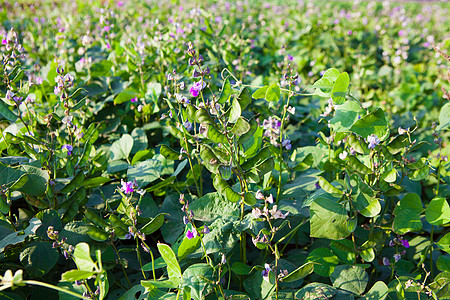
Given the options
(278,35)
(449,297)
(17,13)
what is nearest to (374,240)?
(449,297)

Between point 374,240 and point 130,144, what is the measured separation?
1311mm

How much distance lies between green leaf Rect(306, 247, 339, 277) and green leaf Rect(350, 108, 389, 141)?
0.57 m

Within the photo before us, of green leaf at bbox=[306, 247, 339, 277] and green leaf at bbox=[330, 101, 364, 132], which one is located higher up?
green leaf at bbox=[330, 101, 364, 132]

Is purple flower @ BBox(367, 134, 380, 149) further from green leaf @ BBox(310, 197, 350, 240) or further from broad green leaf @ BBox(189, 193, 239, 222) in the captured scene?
broad green leaf @ BBox(189, 193, 239, 222)

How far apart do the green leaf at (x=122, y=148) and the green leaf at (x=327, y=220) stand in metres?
1.09

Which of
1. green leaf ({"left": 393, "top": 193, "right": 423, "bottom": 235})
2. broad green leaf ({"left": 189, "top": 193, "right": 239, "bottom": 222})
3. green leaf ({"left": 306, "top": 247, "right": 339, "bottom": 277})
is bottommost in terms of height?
green leaf ({"left": 306, "top": 247, "right": 339, "bottom": 277})

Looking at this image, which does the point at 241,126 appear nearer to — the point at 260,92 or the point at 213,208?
the point at 260,92

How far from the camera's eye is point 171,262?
1.35 metres

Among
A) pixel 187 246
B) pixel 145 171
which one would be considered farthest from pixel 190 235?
pixel 145 171

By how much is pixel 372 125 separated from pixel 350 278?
0.62m

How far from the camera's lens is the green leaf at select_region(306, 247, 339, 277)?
5.34 ft

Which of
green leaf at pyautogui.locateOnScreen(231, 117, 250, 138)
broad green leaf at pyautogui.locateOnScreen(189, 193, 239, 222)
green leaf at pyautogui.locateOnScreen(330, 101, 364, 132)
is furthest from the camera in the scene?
broad green leaf at pyautogui.locateOnScreen(189, 193, 239, 222)

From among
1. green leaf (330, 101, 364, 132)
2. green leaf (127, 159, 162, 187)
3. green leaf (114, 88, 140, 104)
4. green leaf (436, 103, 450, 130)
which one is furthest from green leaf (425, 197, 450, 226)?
green leaf (114, 88, 140, 104)

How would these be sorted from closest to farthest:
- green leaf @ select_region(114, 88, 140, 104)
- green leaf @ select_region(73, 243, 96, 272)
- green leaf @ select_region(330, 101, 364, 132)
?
green leaf @ select_region(73, 243, 96, 272) → green leaf @ select_region(330, 101, 364, 132) → green leaf @ select_region(114, 88, 140, 104)
